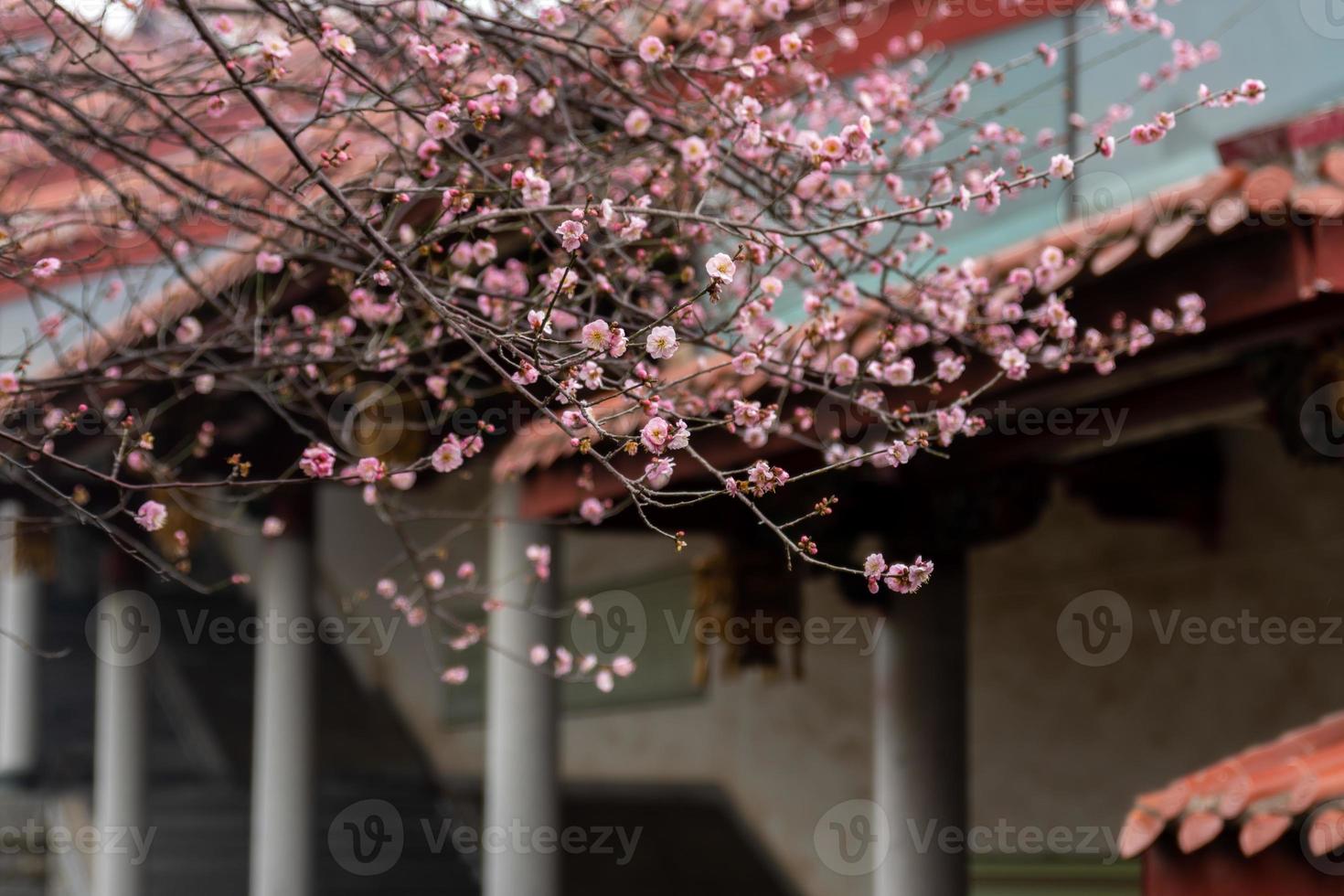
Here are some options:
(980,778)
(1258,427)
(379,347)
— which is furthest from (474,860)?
(379,347)

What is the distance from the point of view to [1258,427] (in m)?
6.73

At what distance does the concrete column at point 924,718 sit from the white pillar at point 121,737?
18.7ft

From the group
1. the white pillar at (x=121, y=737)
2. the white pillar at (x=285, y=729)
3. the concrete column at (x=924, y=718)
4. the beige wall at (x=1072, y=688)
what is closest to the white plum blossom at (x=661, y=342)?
the concrete column at (x=924, y=718)

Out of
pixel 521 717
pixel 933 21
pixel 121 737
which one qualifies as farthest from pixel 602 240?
pixel 121 737

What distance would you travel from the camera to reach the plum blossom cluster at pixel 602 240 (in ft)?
10.5

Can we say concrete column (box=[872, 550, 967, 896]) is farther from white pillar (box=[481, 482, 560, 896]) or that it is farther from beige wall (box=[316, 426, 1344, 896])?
white pillar (box=[481, 482, 560, 896])

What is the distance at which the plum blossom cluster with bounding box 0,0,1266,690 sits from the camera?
3.21m

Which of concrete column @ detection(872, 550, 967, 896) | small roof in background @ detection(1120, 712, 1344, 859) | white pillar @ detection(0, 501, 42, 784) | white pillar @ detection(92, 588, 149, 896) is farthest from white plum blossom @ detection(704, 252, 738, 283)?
white pillar @ detection(0, 501, 42, 784)

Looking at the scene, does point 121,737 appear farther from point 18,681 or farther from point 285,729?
point 18,681

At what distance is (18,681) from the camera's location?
12.6 meters

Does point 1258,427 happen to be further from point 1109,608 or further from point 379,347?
point 379,347

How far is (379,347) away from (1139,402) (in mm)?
2699

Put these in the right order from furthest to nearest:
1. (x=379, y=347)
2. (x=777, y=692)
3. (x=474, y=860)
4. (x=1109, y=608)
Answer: (x=474, y=860), (x=777, y=692), (x=1109, y=608), (x=379, y=347)

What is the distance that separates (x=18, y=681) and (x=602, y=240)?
10007 mm
